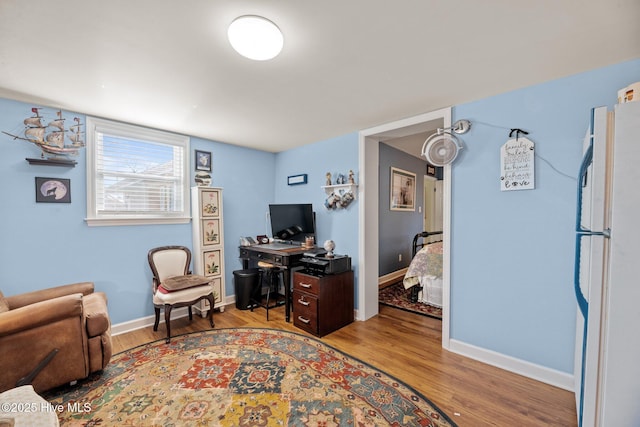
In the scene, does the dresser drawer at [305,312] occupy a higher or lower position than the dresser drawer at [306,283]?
lower

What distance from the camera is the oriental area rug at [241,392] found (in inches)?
63.0

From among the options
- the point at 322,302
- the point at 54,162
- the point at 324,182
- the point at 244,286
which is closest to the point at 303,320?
the point at 322,302

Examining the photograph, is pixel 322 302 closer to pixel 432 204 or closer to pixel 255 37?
pixel 255 37

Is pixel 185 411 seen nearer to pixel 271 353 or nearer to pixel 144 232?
pixel 271 353

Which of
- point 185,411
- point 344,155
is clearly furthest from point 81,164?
point 344,155

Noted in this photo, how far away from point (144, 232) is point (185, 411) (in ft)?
6.87

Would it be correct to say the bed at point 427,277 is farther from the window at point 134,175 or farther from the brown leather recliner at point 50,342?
the brown leather recliner at point 50,342

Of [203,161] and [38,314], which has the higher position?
[203,161]

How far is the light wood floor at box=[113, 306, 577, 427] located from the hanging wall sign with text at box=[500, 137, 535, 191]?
154cm

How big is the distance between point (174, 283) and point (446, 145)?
3.10 meters

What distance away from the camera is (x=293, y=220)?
→ 3578 millimetres

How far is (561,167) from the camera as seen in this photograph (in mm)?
1883

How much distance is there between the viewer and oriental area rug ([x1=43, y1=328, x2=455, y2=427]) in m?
1.60

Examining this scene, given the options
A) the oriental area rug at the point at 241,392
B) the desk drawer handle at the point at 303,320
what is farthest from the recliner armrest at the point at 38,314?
the desk drawer handle at the point at 303,320
